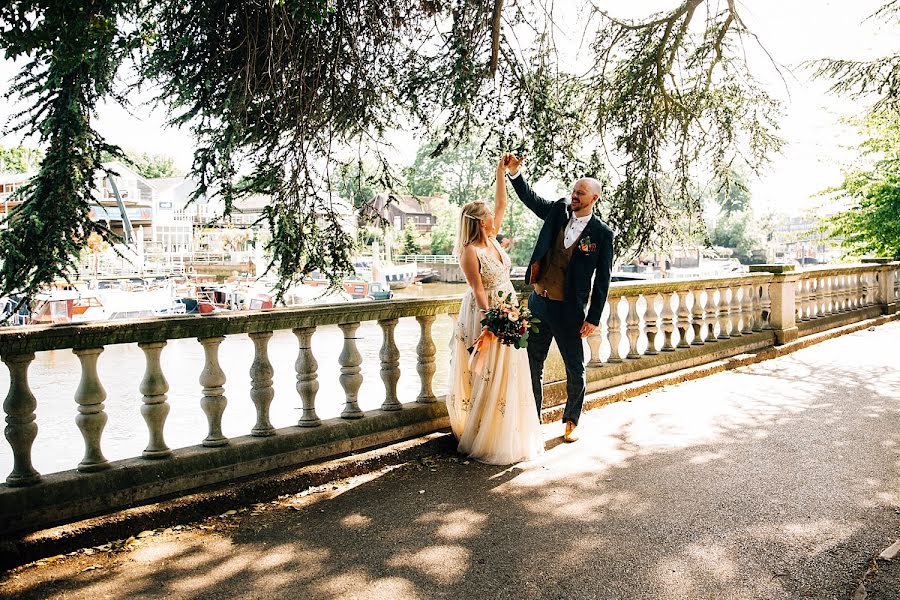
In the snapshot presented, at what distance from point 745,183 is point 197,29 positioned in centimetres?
849

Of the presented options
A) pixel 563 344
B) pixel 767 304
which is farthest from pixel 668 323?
pixel 563 344

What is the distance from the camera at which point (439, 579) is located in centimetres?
334

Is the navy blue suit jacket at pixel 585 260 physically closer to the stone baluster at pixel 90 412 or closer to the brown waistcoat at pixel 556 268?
the brown waistcoat at pixel 556 268

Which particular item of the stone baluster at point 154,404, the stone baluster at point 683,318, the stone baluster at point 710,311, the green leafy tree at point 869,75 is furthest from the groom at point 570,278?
the green leafy tree at point 869,75

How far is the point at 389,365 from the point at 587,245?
5.66ft

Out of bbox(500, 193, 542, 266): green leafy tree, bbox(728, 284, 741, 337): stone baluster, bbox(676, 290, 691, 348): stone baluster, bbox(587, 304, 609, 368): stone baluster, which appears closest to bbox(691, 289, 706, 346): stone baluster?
bbox(676, 290, 691, 348): stone baluster

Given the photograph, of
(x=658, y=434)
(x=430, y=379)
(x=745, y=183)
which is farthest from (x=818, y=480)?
(x=745, y=183)

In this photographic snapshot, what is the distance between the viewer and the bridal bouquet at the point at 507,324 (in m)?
5.05

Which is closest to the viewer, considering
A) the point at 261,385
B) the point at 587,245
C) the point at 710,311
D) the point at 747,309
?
the point at 261,385

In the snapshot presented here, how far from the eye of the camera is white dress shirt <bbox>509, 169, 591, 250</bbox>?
18.7 feet

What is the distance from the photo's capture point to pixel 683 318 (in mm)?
8492

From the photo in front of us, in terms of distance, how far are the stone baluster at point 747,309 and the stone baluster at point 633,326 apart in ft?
9.01

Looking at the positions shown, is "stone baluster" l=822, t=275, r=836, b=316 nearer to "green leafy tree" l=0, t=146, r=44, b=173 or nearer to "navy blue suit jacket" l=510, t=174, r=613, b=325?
"navy blue suit jacket" l=510, t=174, r=613, b=325

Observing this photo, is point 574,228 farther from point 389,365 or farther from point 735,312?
point 735,312
